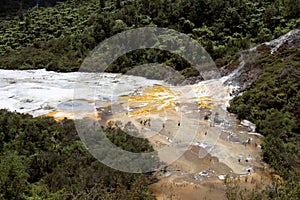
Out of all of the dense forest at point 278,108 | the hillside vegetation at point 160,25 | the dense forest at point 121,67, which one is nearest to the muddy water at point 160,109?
the dense forest at point 278,108

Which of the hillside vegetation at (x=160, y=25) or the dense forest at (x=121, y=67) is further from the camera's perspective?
the hillside vegetation at (x=160, y=25)

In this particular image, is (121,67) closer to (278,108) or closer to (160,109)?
(160,109)

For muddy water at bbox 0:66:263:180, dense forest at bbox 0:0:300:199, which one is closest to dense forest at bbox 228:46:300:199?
dense forest at bbox 0:0:300:199

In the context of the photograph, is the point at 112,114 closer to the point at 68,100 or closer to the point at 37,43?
the point at 68,100

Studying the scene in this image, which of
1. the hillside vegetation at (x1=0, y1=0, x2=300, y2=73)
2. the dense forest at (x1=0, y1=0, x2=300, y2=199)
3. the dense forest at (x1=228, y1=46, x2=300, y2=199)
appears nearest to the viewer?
the dense forest at (x1=0, y1=0, x2=300, y2=199)

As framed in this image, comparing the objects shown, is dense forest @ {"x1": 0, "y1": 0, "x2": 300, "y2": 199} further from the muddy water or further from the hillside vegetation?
the muddy water

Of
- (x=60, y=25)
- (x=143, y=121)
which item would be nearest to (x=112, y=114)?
(x=143, y=121)

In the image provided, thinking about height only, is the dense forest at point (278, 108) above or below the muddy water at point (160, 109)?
above

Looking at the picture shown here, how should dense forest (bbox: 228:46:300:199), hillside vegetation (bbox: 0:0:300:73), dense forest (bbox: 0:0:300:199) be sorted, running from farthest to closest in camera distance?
hillside vegetation (bbox: 0:0:300:73), dense forest (bbox: 228:46:300:199), dense forest (bbox: 0:0:300:199)

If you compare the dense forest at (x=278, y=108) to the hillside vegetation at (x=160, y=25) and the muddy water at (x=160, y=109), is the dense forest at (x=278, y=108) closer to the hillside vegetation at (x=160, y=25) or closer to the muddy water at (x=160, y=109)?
the muddy water at (x=160, y=109)

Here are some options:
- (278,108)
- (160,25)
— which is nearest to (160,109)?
(278,108)
